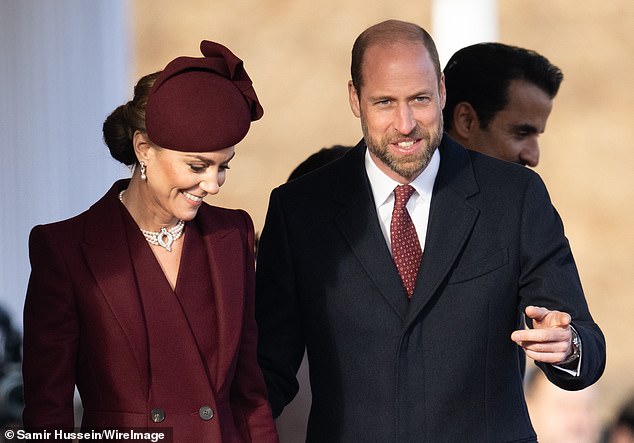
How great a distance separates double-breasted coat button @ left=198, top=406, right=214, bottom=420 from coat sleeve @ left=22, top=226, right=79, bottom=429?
25 centimetres

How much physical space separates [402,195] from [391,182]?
0.04 metres

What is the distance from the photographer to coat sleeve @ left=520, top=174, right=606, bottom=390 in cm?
305

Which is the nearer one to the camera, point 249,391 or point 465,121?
point 249,391

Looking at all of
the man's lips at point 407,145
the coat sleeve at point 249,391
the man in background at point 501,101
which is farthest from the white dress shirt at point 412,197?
the man in background at point 501,101

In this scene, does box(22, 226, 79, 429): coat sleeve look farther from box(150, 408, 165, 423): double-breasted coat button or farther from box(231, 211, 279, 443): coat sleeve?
box(231, 211, 279, 443): coat sleeve

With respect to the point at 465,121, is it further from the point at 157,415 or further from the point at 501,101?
the point at 157,415

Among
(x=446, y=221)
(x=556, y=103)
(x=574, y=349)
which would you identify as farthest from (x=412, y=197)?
(x=556, y=103)

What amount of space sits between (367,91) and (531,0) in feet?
28.2

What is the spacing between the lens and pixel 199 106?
9.12 feet

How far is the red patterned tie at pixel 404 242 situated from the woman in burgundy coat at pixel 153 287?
40 cm

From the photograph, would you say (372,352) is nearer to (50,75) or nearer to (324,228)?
(324,228)

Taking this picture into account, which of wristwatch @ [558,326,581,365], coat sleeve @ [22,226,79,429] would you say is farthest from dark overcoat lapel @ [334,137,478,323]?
coat sleeve @ [22,226,79,429]

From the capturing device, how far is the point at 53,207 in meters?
5.84

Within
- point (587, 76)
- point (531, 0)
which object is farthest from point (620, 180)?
point (531, 0)
